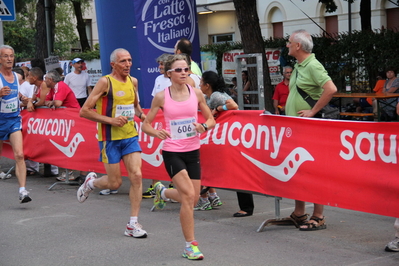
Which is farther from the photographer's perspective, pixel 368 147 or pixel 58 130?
pixel 58 130

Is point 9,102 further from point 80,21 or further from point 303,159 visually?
point 80,21

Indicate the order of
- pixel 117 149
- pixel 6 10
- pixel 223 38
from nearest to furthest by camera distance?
1. pixel 117 149
2. pixel 6 10
3. pixel 223 38

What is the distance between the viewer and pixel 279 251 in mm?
5883

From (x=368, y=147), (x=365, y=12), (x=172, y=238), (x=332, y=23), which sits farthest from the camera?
(x=332, y=23)

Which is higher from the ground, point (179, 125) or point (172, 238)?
point (179, 125)

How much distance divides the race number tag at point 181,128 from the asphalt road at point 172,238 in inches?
44.4

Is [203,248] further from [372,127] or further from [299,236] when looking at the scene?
[372,127]

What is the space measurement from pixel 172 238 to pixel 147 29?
5262mm

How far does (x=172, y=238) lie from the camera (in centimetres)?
650

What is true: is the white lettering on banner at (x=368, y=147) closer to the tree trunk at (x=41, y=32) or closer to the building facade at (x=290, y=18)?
the tree trunk at (x=41, y=32)

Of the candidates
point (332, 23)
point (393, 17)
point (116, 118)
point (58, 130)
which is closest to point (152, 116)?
point (116, 118)

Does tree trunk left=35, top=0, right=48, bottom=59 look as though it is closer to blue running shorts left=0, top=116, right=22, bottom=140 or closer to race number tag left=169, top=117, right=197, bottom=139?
blue running shorts left=0, top=116, right=22, bottom=140

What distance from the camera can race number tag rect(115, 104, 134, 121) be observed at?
6879 millimetres

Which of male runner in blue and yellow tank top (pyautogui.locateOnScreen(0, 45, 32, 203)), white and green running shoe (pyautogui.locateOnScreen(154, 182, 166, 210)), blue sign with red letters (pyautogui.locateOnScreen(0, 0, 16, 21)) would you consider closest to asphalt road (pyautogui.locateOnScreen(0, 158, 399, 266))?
white and green running shoe (pyautogui.locateOnScreen(154, 182, 166, 210))
